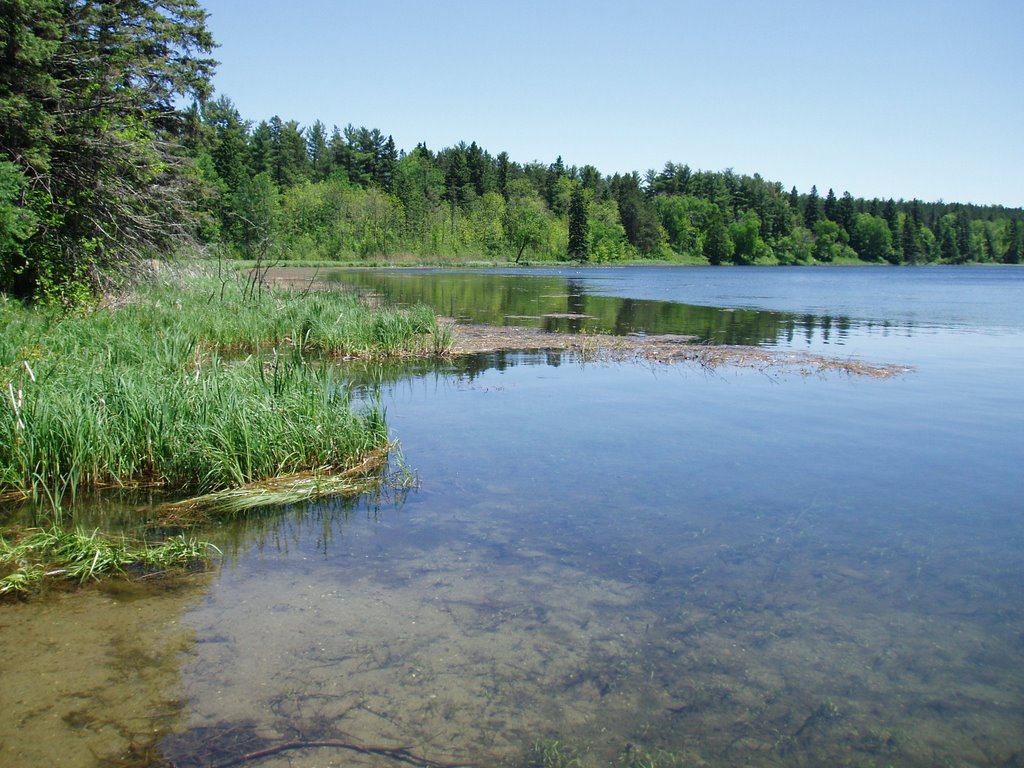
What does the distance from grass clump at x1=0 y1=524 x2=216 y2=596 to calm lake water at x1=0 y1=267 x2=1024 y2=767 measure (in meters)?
0.36

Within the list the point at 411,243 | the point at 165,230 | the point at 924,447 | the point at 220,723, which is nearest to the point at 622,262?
the point at 411,243

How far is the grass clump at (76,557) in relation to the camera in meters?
5.91

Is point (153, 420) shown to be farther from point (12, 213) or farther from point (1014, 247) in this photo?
point (1014, 247)

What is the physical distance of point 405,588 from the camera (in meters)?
6.07

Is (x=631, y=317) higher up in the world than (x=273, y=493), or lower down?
higher up

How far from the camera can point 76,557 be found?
6.16m

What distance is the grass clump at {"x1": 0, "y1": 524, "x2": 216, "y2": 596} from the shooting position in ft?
19.4

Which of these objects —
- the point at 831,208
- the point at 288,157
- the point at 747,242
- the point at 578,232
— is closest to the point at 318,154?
the point at 288,157

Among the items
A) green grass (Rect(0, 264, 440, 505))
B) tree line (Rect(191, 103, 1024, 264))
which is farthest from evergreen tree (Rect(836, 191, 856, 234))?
green grass (Rect(0, 264, 440, 505))

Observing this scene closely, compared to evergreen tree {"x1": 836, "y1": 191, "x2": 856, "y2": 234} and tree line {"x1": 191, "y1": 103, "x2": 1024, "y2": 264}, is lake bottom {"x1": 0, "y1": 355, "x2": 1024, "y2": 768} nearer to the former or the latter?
tree line {"x1": 191, "y1": 103, "x2": 1024, "y2": 264}

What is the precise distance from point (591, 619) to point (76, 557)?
422 cm

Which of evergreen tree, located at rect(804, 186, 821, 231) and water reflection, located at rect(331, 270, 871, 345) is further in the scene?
evergreen tree, located at rect(804, 186, 821, 231)

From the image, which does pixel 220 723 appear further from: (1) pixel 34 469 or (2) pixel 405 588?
(1) pixel 34 469

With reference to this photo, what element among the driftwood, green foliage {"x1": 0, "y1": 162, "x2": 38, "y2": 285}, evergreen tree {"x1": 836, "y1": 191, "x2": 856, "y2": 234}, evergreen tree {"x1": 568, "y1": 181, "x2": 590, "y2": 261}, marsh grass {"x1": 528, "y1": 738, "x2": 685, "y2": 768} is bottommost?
marsh grass {"x1": 528, "y1": 738, "x2": 685, "y2": 768}
